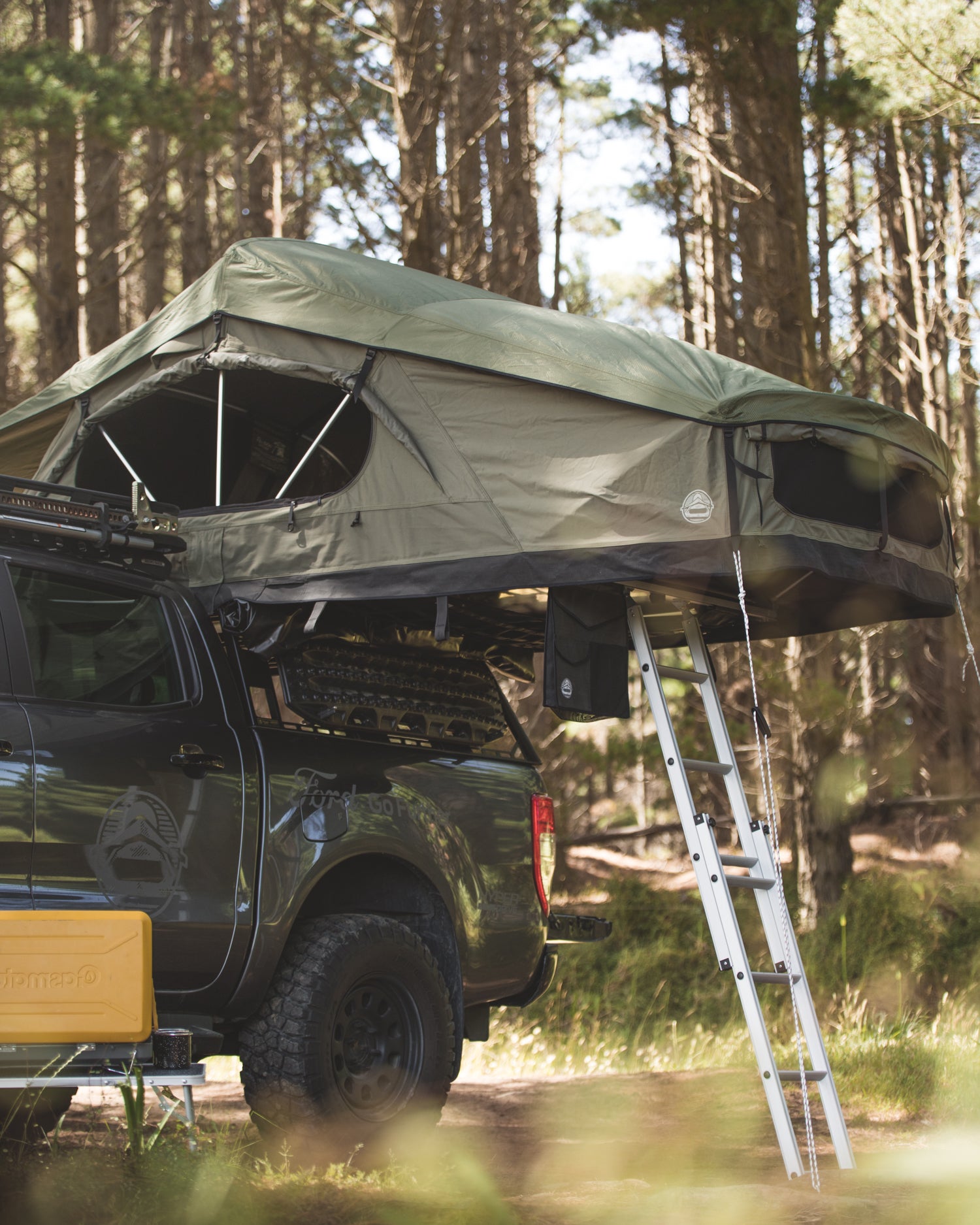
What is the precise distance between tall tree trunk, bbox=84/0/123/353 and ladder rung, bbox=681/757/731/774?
30.0 ft

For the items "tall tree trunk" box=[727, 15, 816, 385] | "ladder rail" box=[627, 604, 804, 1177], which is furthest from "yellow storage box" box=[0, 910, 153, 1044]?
"tall tree trunk" box=[727, 15, 816, 385]

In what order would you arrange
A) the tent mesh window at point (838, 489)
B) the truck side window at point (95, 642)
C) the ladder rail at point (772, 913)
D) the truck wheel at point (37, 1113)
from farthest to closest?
the ladder rail at point (772, 913)
the tent mesh window at point (838, 489)
the truck wheel at point (37, 1113)
the truck side window at point (95, 642)

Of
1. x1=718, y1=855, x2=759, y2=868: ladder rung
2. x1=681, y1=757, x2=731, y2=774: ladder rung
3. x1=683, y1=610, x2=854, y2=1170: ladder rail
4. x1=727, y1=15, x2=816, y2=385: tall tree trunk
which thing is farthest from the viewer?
x1=727, y1=15, x2=816, y2=385: tall tree trunk

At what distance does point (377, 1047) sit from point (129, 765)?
5.26 ft

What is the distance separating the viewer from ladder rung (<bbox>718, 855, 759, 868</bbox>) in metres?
5.59

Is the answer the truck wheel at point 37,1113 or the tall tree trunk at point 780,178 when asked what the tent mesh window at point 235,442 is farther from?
the tall tree trunk at point 780,178

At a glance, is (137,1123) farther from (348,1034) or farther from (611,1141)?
(611,1141)

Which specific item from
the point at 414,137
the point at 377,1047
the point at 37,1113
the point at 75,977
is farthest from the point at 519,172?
the point at 75,977

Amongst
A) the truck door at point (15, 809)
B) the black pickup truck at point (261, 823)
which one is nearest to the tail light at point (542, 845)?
the black pickup truck at point (261, 823)

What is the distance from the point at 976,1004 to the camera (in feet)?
34.7

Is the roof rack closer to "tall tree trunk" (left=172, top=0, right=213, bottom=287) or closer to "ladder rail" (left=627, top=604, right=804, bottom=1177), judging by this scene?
"ladder rail" (left=627, top=604, right=804, bottom=1177)

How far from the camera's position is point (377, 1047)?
5195 mm

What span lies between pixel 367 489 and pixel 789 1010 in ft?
24.6

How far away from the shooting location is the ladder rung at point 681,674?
18.8 feet
